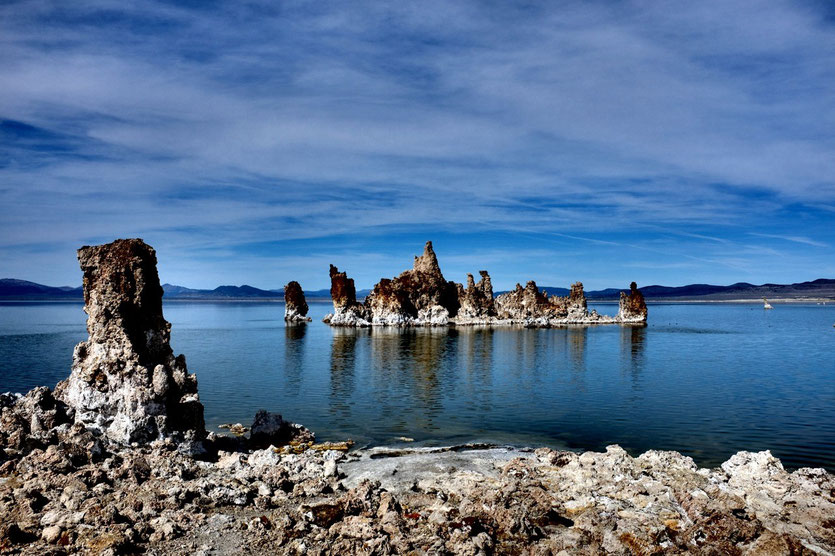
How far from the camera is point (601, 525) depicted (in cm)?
1268

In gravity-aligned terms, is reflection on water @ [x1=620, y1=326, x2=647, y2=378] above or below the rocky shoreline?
below

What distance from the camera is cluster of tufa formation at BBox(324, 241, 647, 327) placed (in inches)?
5108

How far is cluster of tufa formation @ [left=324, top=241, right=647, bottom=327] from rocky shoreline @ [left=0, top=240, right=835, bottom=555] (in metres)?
107

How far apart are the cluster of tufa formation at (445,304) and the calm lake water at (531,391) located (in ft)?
173

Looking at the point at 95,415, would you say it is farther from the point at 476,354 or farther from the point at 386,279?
Result: the point at 386,279

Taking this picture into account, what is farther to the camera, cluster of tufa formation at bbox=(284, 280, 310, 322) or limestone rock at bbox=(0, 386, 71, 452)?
cluster of tufa formation at bbox=(284, 280, 310, 322)

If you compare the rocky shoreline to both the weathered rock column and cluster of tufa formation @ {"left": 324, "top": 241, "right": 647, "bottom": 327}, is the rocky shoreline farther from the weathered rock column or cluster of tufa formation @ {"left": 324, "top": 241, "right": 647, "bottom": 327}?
cluster of tufa formation @ {"left": 324, "top": 241, "right": 647, "bottom": 327}

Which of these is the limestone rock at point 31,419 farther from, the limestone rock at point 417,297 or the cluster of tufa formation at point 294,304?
the cluster of tufa formation at point 294,304

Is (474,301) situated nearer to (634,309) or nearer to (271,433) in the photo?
(634,309)

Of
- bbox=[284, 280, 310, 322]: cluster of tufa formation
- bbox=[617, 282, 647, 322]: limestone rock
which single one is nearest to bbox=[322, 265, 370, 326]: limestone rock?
bbox=[284, 280, 310, 322]: cluster of tufa formation

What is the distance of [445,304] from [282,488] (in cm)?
12387

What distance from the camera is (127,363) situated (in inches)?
797

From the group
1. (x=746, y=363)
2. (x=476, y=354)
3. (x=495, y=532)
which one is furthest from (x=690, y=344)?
(x=495, y=532)

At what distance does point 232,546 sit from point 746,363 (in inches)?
2284
